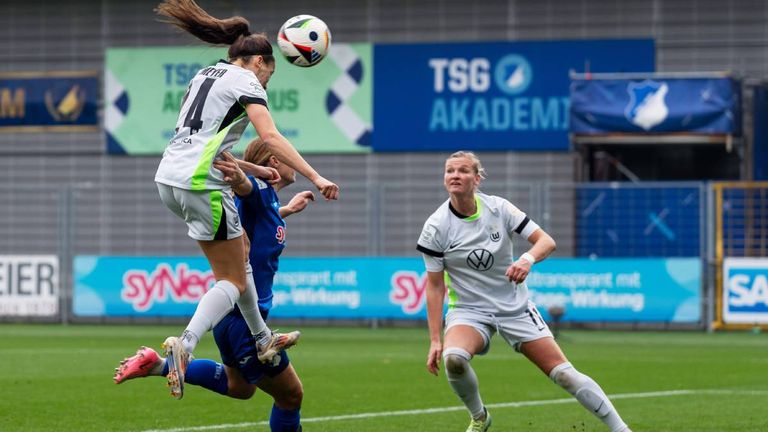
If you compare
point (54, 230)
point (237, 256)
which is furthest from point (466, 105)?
point (237, 256)

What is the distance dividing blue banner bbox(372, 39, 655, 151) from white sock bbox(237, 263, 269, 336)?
1706 cm

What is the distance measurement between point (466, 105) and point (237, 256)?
17.5 m

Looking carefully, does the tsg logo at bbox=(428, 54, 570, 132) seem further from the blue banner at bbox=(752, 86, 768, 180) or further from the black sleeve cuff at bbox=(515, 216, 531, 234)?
the black sleeve cuff at bbox=(515, 216, 531, 234)

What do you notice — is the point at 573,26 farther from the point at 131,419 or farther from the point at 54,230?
the point at 131,419

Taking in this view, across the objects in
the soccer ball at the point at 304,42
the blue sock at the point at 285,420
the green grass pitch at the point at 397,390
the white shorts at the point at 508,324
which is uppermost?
the soccer ball at the point at 304,42

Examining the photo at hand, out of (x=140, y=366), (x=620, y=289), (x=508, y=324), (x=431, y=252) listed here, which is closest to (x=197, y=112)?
(x=140, y=366)

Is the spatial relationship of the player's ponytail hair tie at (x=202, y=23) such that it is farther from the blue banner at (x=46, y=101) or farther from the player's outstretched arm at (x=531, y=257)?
the blue banner at (x=46, y=101)

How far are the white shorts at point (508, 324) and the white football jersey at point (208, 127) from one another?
2138mm

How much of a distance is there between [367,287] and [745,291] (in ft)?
19.8

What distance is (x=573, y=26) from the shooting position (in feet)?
83.0

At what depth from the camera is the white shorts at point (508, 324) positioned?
371 inches

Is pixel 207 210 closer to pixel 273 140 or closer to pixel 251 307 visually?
pixel 273 140

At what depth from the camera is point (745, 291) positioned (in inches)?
883

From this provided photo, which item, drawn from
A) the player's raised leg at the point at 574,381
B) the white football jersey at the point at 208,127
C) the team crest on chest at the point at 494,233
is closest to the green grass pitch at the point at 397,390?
the player's raised leg at the point at 574,381
